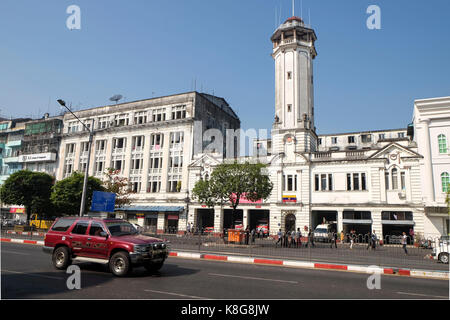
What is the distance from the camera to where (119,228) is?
1116cm

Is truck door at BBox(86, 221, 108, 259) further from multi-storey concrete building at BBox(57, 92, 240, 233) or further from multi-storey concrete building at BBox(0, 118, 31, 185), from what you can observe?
multi-storey concrete building at BBox(0, 118, 31, 185)

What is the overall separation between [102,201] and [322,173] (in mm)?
24813

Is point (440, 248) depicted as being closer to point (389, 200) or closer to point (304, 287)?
point (304, 287)

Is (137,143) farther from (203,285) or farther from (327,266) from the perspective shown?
(203,285)

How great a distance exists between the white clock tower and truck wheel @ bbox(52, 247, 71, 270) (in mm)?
30995

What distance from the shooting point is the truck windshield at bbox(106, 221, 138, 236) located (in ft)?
35.5

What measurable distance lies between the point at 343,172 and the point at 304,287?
28555mm

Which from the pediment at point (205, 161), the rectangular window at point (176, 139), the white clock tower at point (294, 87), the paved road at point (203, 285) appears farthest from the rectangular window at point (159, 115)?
the paved road at point (203, 285)

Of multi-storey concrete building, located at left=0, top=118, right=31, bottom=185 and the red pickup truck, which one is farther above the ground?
multi-storey concrete building, located at left=0, top=118, right=31, bottom=185

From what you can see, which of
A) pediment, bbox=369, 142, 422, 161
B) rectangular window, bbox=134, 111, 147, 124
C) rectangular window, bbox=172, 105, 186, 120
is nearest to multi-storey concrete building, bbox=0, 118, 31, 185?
rectangular window, bbox=134, 111, 147, 124

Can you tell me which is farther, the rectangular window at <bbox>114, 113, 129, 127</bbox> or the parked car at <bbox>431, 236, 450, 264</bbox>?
the rectangular window at <bbox>114, 113, 129, 127</bbox>

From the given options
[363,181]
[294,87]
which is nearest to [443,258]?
[363,181]
